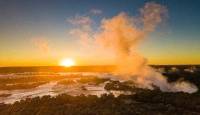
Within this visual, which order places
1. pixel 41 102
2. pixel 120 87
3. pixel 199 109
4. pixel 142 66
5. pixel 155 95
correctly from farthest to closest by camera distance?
1. pixel 142 66
2. pixel 120 87
3. pixel 155 95
4. pixel 41 102
5. pixel 199 109

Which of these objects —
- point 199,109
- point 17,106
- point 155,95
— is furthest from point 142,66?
point 17,106

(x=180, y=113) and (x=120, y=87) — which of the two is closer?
(x=180, y=113)

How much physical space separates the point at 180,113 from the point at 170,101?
5.20 metres

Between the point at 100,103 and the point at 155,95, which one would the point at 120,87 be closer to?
the point at 155,95

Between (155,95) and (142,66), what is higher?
(142,66)

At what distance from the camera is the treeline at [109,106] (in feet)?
82.0

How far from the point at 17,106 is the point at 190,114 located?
1734 centimetres

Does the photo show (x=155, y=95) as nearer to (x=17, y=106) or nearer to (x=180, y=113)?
(x=180, y=113)

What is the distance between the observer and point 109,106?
26812mm

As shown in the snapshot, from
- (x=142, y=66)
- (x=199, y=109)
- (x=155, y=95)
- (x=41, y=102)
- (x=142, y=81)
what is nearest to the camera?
(x=199, y=109)

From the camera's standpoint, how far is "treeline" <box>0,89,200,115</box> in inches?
984

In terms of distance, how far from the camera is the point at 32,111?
25.5 meters

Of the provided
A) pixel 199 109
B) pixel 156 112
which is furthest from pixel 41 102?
pixel 199 109

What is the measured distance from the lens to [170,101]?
98.9 ft
